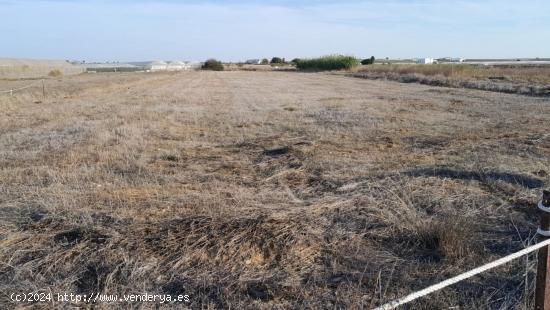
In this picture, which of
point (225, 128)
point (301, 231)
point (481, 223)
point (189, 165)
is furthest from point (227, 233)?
point (225, 128)

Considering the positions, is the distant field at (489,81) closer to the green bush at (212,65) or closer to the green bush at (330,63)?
the green bush at (330,63)

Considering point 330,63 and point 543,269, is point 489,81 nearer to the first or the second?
point 543,269

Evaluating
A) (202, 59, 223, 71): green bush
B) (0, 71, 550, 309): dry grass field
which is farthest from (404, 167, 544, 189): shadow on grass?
(202, 59, 223, 71): green bush

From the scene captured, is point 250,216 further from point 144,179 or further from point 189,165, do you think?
point 189,165

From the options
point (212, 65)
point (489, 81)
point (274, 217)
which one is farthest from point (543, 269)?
point (212, 65)

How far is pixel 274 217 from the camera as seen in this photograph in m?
4.95

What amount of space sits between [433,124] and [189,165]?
7875 millimetres

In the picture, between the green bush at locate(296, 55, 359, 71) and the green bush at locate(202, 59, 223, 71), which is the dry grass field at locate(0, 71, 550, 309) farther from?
the green bush at locate(202, 59, 223, 71)

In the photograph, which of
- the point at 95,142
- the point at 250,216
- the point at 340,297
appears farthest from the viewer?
A: the point at 95,142

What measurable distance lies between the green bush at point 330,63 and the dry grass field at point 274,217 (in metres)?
67.1

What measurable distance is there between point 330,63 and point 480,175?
75.5 meters

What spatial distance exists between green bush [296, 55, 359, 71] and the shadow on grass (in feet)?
229

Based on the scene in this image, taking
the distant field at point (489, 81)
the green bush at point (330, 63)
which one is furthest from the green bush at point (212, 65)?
the distant field at point (489, 81)

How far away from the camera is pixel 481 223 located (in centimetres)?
515
